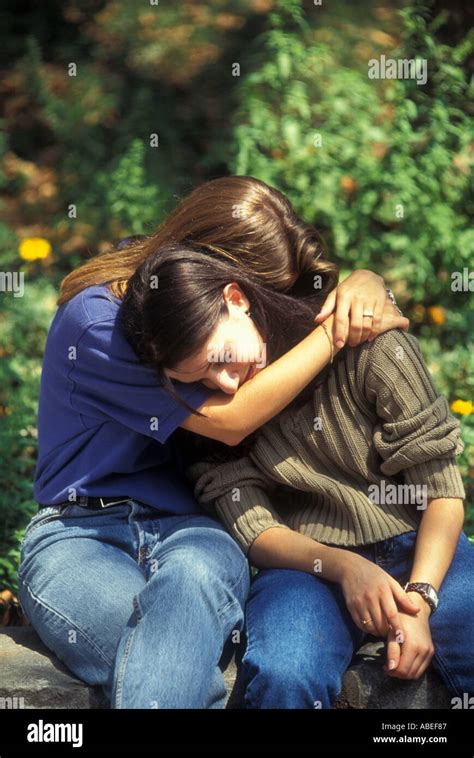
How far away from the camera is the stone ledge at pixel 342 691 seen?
2457mm

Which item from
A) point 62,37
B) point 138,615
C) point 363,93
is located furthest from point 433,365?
point 62,37

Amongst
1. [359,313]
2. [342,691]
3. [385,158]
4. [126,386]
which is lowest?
[342,691]

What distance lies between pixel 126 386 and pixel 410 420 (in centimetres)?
70

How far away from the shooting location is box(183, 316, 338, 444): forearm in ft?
8.45

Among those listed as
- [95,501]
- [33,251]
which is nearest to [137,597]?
[95,501]

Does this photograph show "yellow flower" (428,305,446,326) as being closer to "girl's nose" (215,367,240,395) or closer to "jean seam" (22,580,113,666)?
"girl's nose" (215,367,240,395)

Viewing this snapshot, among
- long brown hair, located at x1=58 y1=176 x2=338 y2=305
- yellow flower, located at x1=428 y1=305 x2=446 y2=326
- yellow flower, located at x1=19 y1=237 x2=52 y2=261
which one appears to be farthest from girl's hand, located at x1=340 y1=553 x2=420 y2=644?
yellow flower, located at x1=19 y1=237 x2=52 y2=261

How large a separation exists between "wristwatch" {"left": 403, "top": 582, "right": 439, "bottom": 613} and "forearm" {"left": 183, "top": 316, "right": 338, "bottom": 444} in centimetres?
53

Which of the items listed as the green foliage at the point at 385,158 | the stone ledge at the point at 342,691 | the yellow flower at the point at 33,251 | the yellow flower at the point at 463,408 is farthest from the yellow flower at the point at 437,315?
the stone ledge at the point at 342,691

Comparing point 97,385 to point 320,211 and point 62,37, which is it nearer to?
point 320,211

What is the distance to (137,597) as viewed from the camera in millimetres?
2412

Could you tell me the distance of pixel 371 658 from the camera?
8.25ft

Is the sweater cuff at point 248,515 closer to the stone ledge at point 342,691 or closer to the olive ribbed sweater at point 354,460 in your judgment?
the olive ribbed sweater at point 354,460

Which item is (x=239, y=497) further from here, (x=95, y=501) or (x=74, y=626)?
(x=74, y=626)
